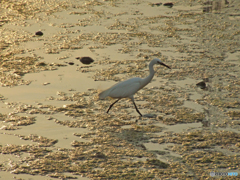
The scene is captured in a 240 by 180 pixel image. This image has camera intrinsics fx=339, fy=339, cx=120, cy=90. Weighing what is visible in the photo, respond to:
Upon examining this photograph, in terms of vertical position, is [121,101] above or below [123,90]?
below

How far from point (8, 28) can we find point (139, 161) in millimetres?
6147

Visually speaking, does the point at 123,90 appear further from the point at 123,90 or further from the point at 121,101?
the point at 121,101

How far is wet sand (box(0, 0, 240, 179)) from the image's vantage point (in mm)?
3689

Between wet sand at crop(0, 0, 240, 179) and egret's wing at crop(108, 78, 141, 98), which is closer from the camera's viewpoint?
wet sand at crop(0, 0, 240, 179)

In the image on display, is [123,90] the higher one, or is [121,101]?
[123,90]

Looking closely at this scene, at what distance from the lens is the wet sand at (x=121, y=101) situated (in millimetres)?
3689

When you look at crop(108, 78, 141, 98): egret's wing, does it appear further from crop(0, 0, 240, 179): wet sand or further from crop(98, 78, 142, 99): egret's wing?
crop(0, 0, 240, 179): wet sand

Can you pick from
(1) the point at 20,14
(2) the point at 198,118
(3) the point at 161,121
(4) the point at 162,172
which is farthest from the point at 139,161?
(1) the point at 20,14

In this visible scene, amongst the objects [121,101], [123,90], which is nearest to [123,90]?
[123,90]

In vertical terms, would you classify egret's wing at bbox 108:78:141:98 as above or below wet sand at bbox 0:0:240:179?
above

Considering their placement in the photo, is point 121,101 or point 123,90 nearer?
point 123,90

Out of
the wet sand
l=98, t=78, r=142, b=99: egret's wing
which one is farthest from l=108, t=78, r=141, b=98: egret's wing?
the wet sand

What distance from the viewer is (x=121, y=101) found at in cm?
546

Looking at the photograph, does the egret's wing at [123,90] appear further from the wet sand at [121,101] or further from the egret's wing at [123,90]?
the wet sand at [121,101]
